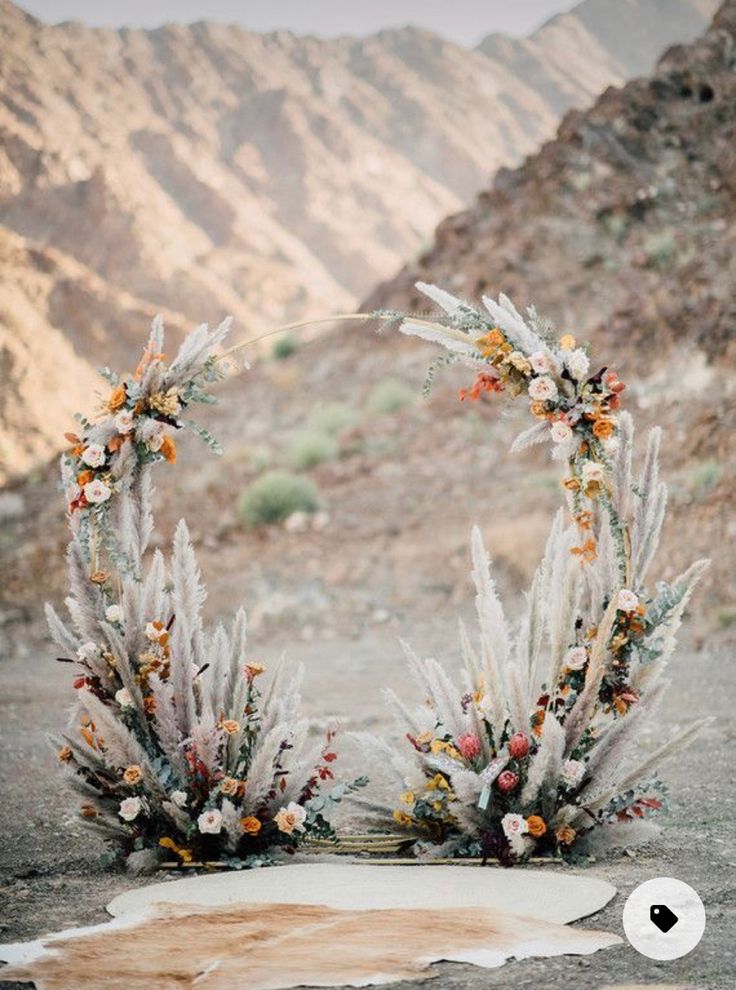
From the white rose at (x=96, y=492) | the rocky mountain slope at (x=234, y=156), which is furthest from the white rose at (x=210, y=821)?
the rocky mountain slope at (x=234, y=156)

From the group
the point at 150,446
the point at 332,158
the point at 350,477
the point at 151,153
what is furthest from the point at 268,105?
the point at 150,446

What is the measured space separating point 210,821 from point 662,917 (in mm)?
1423

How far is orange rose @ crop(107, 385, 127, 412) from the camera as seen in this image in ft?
13.3

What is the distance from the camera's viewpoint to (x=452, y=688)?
156 inches

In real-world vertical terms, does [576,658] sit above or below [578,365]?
below

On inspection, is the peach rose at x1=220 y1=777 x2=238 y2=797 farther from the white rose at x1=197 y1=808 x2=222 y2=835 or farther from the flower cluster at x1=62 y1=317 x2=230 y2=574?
the flower cluster at x1=62 y1=317 x2=230 y2=574

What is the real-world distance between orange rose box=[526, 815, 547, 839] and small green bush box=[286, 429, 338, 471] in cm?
1231

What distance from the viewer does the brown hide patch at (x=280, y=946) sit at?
2.77 meters

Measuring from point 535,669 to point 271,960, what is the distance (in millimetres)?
1422

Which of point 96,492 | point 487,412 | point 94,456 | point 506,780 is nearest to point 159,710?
point 96,492

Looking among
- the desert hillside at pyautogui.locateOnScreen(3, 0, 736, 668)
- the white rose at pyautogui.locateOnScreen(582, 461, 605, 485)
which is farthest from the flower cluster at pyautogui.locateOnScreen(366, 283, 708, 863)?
the desert hillside at pyautogui.locateOnScreen(3, 0, 736, 668)

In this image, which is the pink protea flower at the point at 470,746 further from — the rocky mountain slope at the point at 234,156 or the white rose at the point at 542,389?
the rocky mountain slope at the point at 234,156

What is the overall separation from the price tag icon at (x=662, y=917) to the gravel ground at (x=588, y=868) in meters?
0.09

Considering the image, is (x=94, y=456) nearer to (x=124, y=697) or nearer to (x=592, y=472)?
(x=124, y=697)
